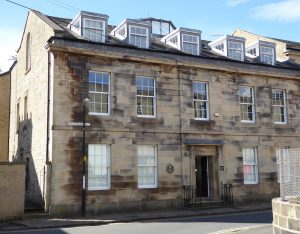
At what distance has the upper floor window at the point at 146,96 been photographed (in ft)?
68.8

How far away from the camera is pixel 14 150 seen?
1027 inches

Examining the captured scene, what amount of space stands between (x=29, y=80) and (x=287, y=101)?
52.0 feet

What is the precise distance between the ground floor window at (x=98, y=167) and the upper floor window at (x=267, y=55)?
1275 centimetres

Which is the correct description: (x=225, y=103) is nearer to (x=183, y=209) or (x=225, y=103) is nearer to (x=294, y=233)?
(x=183, y=209)

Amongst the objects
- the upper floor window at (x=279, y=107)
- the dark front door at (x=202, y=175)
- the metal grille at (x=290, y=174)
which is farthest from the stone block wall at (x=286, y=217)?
the upper floor window at (x=279, y=107)

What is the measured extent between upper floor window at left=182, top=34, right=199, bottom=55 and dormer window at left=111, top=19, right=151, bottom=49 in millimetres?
2456

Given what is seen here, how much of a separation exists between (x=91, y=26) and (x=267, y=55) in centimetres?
1212

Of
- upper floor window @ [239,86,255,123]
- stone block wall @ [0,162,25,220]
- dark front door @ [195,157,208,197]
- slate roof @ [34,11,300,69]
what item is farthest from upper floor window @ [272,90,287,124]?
stone block wall @ [0,162,25,220]

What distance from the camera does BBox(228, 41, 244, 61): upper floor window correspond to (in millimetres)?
25125

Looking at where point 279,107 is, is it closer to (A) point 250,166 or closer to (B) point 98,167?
(A) point 250,166

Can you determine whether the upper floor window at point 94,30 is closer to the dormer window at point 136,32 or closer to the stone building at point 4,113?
the dormer window at point 136,32

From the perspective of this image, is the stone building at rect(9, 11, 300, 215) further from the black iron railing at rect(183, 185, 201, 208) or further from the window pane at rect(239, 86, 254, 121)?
the black iron railing at rect(183, 185, 201, 208)

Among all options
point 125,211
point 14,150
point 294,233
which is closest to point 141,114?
point 125,211

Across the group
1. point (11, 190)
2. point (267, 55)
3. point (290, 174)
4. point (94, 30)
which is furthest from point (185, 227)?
point (267, 55)
